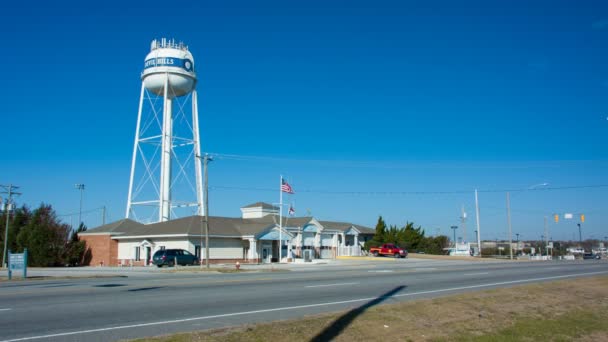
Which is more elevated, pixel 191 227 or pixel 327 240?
pixel 191 227

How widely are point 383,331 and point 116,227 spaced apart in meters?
47.9

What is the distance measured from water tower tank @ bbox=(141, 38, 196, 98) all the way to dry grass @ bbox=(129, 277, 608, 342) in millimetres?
44654

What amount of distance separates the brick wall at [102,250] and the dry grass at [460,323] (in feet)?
141

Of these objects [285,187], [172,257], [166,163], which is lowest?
[172,257]

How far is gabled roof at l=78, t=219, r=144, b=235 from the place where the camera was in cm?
5364

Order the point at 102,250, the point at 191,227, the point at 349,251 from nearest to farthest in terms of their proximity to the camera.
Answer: the point at 191,227 → the point at 102,250 → the point at 349,251

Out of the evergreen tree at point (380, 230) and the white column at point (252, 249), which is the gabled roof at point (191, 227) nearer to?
the white column at point (252, 249)

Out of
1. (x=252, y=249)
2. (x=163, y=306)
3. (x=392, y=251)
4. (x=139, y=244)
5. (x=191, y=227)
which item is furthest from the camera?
(x=392, y=251)

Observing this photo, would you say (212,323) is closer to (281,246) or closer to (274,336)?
(274,336)

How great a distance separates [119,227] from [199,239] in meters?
10.4

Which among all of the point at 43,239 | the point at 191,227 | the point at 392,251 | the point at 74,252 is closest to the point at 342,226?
the point at 392,251

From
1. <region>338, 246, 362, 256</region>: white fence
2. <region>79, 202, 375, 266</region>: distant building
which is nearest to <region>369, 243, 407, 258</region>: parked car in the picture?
<region>338, 246, 362, 256</region>: white fence

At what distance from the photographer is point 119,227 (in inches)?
2125

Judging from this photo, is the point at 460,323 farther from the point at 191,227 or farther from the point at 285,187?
the point at 191,227
